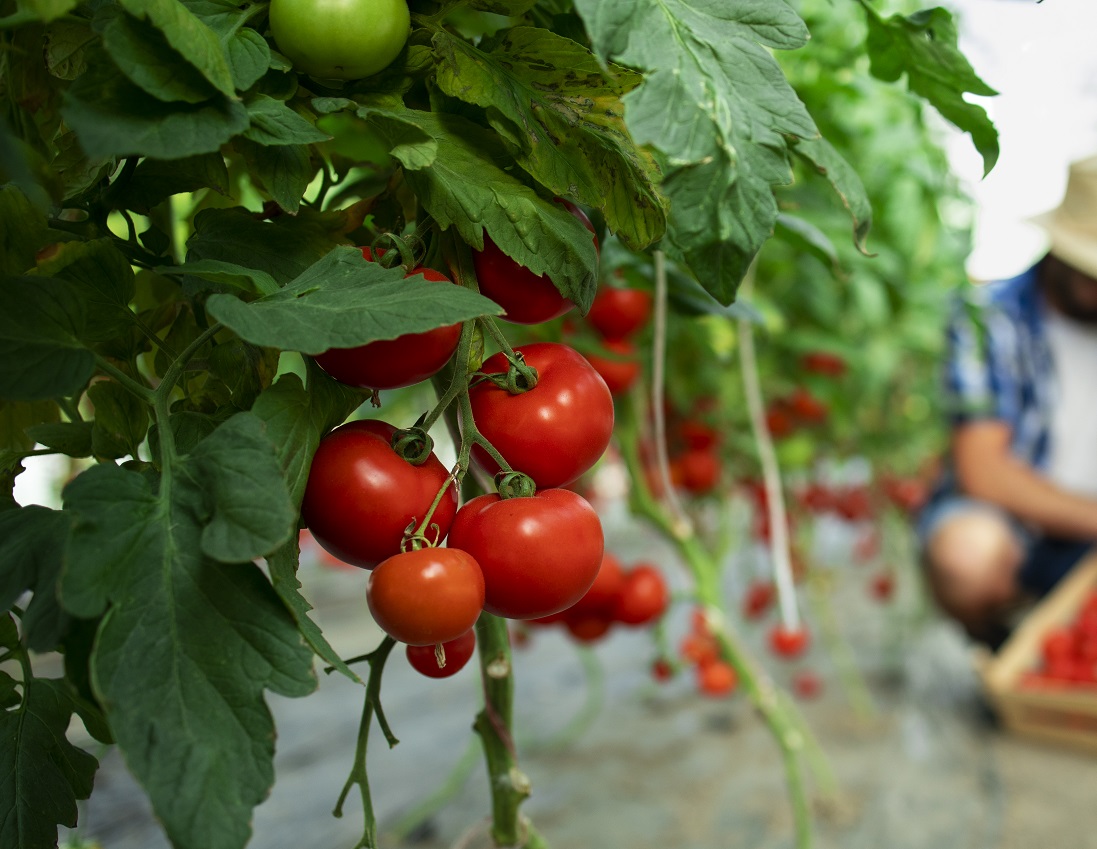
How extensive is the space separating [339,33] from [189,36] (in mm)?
51

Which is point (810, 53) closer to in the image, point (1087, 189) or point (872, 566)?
point (1087, 189)

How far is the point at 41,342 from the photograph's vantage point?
10.3 inches

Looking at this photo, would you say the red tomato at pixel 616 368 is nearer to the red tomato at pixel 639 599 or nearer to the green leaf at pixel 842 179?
the red tomato at pixel 639 599

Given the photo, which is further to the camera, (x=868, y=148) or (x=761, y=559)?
(x=761, y=559)

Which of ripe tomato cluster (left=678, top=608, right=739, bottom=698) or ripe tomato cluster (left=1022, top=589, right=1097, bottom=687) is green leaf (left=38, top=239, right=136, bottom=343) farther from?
ripe tomato cluster (left=1022, top=589, right=1097, bottom=687)

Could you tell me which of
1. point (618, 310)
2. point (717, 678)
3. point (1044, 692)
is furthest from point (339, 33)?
point (1044, 692)

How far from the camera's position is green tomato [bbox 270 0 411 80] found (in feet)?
Result: 0.93

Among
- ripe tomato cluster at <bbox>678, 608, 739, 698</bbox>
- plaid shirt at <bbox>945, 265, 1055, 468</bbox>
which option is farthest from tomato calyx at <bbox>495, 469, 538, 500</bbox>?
plaid shirt at <bbox>945, 265, 1055, 468</bbox>

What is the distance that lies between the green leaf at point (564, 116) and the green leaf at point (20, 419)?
0.22m

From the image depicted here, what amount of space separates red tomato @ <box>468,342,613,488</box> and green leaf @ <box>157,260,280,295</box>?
0.08 meters

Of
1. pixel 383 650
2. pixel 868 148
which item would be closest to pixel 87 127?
pixel 383 650

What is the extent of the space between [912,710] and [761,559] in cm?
176

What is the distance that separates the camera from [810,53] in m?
0.82

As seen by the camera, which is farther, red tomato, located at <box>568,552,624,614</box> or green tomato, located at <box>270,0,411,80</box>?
red tomato, located at <box>568,552,624,614</box>
